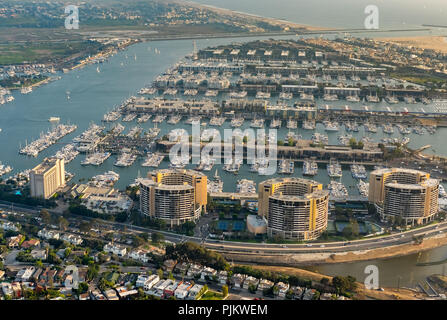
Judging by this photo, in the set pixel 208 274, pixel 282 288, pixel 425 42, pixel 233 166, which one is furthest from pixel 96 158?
pixel 425 42

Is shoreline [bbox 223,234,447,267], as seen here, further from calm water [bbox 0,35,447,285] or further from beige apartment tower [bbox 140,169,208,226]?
beige apartment tower [bbox 140,169,208,226]

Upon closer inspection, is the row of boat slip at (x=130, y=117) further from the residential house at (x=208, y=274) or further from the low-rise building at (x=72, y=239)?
the residential house at (x=208, y=274)

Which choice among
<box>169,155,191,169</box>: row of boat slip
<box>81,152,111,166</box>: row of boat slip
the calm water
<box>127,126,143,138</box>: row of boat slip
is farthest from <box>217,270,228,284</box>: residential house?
<box>127,126,143,138</box>: row of boat slip

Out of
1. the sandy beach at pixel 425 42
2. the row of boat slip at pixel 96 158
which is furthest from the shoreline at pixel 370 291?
the sandy beach at pixel 425 42

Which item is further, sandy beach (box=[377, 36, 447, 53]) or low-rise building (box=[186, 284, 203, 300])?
sandy beach (box=[377, 36, 447, 53])

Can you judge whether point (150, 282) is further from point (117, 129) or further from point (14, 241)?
point (117, 129)

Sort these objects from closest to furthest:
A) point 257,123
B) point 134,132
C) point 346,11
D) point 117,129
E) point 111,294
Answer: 1. point 111,294
2. point 134,132
3. point 117,129
4. point 257,123
5. point 346,11
